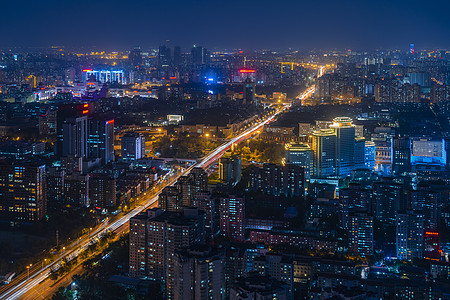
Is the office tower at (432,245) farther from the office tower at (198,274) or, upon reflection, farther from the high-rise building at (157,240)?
the office tower at (198,274)

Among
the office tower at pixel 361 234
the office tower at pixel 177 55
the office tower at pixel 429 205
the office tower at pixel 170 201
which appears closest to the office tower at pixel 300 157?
the office tower at pixel 429 205

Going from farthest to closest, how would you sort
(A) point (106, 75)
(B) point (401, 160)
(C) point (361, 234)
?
(A) point (106, 75) → (B) point (401, 160) → (C) point (361, 234)

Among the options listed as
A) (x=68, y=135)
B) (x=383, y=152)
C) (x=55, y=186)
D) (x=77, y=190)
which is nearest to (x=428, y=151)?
(x=383, y=152)

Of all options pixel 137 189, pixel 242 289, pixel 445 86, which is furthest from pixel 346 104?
pixel 242 289

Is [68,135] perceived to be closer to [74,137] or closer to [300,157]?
[74,137]

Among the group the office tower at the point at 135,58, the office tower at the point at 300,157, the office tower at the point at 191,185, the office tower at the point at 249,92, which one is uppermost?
the office tower at the point at 135,58

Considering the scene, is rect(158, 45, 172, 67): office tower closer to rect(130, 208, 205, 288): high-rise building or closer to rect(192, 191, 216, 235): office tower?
rect(192, 191, 216, 235): office tower
